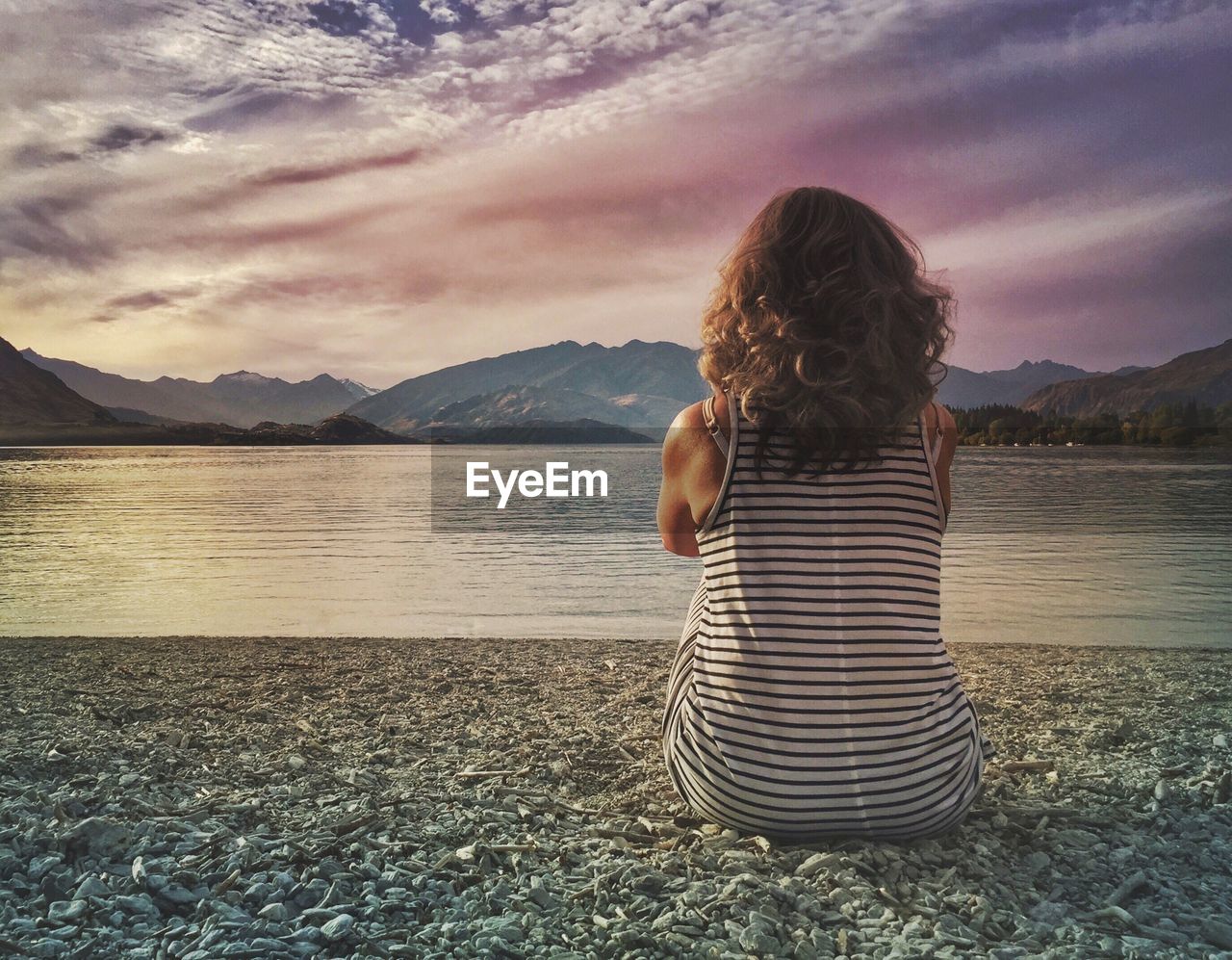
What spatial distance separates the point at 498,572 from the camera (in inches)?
531

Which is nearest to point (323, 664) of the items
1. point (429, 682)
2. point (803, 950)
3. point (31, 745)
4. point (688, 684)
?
point (429, 682)

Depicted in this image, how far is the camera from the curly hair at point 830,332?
243cm

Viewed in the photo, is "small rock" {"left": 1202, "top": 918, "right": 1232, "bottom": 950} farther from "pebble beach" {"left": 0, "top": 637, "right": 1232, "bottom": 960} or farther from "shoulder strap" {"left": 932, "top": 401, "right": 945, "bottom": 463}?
"shoulder strap" {"left": 932, "top": 401, "right": 945, "bottom": 463}

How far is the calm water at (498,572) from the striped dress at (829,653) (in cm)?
559

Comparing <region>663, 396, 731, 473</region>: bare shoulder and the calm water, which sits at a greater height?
<region>663, 396, 731, 473</region>: bare shoulder

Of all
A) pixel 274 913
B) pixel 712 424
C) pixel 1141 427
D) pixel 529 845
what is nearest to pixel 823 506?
pixel 712 424

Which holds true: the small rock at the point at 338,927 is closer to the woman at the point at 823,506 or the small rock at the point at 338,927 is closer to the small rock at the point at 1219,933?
the woman at the point at 823,506

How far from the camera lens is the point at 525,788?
362 cm

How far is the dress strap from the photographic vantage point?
2.54m

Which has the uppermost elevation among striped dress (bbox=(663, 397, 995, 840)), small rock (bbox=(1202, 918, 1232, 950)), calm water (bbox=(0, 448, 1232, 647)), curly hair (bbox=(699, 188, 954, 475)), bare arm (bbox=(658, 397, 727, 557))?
curly hair (bbox=(699, 188, 954, 475))

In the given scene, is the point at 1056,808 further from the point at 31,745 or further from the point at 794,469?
the point at 31,745

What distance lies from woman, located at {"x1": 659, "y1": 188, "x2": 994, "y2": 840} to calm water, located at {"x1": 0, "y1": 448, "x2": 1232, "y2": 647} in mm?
5694

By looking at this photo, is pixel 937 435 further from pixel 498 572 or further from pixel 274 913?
pixel 498 572

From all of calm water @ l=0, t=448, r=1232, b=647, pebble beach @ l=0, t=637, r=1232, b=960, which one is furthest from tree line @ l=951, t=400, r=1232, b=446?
pebble beach @ l=0, t=637, r=1232, b=960
